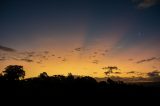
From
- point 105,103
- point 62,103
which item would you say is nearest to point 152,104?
point 105,103

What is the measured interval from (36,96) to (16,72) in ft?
292

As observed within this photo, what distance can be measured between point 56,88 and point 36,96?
50.7ft

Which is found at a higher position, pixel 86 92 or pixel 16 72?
pixel 16 72

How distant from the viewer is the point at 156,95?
102 m

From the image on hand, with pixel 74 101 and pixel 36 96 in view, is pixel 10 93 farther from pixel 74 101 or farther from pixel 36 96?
pixel 74 101

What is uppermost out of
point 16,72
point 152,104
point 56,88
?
point 16,72

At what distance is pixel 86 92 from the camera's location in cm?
8619

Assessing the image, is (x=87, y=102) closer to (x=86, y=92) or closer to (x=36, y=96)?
(x=86, y=92)

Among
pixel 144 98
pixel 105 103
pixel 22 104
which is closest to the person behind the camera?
pixel 22 104

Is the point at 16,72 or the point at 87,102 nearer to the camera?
the point at 87,102

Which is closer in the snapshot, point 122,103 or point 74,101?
point 74,101

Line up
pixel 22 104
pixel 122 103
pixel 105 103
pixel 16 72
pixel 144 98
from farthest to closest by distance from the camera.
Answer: pixel 16 72 → pixel 144 98 → pixel 122 103 → pixel 105 103 → pixel 22 104

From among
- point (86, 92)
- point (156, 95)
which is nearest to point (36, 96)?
point (86, 92)

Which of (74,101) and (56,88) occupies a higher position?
(56,88)
